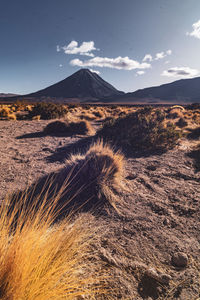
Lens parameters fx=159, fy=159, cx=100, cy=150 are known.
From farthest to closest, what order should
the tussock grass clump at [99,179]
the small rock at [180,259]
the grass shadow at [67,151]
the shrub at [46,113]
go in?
the shrub at [46,113] < the grass shadow at [67,151] < the tussock grass clump at [99,179] < the small rock at [180,259]

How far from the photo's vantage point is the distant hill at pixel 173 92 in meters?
89.7

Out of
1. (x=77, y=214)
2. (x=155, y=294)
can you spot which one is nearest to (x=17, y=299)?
(x=155, y=294)

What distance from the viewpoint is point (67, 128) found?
8289mm

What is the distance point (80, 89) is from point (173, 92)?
77.6m

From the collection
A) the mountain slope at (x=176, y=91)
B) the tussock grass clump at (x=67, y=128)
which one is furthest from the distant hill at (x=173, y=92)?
the tussock grass clump at (x=67, y=128)

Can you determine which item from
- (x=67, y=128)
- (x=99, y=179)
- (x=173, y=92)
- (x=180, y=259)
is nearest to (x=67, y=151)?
(x=99, y=179)

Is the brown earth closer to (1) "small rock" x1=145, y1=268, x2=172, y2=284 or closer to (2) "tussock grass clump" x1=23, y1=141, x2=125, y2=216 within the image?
(1) "small rock" x1=145, y1=268, x2=172, y2=284

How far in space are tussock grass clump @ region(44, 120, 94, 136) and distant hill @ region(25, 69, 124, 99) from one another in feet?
393

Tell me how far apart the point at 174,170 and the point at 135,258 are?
106 inches

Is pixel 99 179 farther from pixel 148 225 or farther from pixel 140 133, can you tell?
pixel 140 133

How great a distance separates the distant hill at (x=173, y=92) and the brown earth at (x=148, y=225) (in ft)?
300

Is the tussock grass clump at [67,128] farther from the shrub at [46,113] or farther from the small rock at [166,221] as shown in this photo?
the small rock at [166,221]

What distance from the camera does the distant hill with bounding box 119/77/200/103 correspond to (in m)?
89.7

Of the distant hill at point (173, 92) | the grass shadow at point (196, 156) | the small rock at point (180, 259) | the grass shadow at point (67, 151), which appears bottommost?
the grass shadow at point (67, 151)
